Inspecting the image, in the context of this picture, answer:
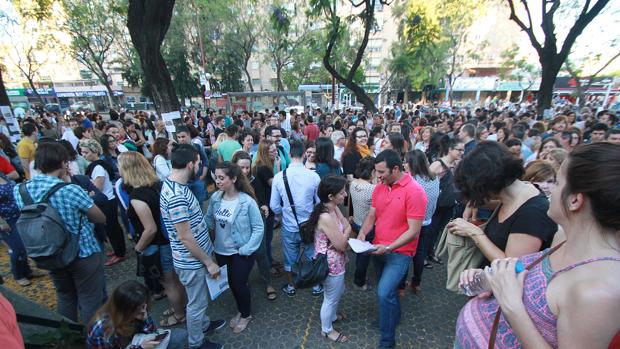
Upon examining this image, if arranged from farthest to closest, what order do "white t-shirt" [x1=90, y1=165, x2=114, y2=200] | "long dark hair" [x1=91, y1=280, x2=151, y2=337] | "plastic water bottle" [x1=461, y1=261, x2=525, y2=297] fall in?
"white t-shirt" [x1=90, y1=165, x2=114, y2=200] < "long dark hair" [x1=91, y1=280, x2=151, y2=337] < "plastic water bottle" [x1=461, y1=261, x2=525, y2=297]

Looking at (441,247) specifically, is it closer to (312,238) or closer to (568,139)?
(312,238)

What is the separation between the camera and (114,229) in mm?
4289

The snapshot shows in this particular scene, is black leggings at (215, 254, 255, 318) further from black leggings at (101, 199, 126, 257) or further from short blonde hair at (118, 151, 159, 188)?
black leggings at (101, 199, 126, 257)

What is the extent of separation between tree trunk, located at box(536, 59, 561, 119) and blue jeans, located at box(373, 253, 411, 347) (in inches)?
510

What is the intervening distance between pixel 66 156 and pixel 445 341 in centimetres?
423

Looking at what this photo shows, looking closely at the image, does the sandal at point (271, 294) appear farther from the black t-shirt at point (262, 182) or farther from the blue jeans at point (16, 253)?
the blue jeans at point (16, 253)


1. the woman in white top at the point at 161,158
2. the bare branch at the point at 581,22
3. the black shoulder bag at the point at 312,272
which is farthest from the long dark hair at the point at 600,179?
the bare branch at the point at 581,22

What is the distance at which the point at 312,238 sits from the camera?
8.77 ft

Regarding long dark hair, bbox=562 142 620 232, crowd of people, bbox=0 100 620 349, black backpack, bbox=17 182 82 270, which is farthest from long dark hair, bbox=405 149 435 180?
black backpack, bbox=17 182 82 270

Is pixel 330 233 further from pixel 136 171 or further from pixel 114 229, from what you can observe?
pixel 114 229

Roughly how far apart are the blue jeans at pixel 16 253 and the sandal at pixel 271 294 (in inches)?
134

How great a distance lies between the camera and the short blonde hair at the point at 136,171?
2.86 m

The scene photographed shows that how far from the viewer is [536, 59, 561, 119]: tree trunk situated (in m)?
11.0

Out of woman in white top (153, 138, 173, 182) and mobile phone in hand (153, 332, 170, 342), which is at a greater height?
woman in white top (153, 138, 173, 182)
